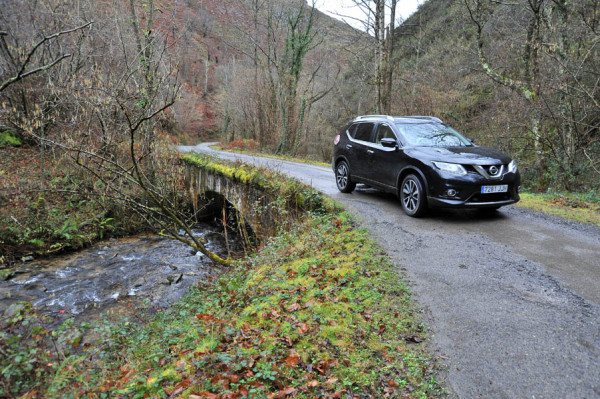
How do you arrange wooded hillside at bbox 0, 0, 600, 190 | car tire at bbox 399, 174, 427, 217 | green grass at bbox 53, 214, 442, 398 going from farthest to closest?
1. wooded hillside at bbox 0, 0, 600, 190
2. car tire at bbox 399, 174, 427, 217
3. green grass at bbox 53, 214, 442, 398

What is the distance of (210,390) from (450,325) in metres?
2.42

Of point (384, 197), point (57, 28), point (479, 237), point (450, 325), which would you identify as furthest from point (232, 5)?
point (450, 325)

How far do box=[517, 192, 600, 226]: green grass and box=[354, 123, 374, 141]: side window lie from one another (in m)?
3.60

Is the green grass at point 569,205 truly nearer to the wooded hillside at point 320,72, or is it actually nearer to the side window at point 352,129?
the wooded hillside at point 320,72

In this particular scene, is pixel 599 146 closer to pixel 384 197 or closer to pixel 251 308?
pixel 384 197

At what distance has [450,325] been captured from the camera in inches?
145

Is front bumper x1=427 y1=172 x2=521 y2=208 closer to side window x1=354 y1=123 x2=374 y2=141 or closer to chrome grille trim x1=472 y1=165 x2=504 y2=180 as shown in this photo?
chrome grille trim x1=472 y1=165 x2=504 y2=180

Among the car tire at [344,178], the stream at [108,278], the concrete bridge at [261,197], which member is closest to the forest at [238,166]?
the concrete bridge at [261,197]

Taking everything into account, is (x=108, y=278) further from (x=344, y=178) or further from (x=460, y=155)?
(x=460, y=155)

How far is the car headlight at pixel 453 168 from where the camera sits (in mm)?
6098

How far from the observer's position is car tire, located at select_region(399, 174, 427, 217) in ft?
21.7

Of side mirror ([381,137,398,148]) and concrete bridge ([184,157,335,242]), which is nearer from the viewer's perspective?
side mirror ([381,137,398,148])

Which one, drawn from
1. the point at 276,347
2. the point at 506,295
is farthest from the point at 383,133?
the point at 276,347

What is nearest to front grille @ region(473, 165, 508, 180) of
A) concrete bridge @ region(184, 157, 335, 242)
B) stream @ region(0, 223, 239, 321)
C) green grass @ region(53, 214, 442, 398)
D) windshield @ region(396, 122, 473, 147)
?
windshield @ region(396, 122, 473, 147)
